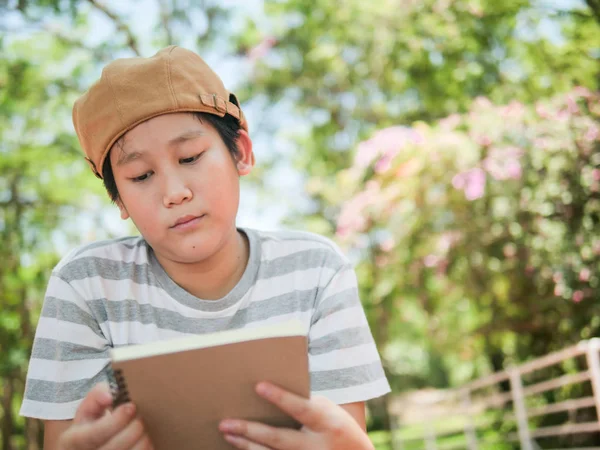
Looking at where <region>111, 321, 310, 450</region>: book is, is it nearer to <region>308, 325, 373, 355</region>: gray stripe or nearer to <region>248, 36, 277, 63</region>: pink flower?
<region>308, 325, 373, 355</region>: gray stripe

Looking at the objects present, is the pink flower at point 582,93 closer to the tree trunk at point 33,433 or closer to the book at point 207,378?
the book at point 207,378

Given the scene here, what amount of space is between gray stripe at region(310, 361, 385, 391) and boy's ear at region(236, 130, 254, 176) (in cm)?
56

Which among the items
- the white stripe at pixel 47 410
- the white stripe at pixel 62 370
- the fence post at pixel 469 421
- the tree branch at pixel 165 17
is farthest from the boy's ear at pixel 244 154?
the fence post at pixel 469 421

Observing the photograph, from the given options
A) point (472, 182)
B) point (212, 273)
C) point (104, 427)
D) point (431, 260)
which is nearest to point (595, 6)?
point (472, 182)

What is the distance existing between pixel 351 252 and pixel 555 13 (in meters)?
3.36

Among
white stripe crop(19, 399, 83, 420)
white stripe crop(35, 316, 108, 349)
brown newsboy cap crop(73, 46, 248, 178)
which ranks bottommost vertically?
white stripe crop(19, 399, 83, 420)

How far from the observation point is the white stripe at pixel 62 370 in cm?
146

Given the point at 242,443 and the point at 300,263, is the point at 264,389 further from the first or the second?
the point at 300,263

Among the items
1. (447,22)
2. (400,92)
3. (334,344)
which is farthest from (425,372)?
(334,344)

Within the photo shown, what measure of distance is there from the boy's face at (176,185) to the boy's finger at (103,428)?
470mm

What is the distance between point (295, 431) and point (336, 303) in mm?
446

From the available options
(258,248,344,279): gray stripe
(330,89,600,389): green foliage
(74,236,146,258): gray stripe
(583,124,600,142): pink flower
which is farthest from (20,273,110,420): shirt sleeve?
(583,124,600,142): pink flower

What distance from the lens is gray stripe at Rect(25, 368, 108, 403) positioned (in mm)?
1443

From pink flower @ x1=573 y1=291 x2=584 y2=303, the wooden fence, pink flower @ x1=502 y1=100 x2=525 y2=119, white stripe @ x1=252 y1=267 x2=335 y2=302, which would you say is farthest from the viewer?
pink flower @ x1=502 y1=100 x2=525 y2=119
